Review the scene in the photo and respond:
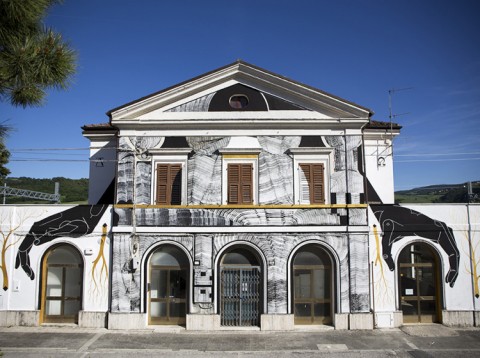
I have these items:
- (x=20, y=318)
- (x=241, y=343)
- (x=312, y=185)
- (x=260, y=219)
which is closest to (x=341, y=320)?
(x=241, y=343)

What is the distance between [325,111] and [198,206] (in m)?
5.92

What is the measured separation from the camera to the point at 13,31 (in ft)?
24.9

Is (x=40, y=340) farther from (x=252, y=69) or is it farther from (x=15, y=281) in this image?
(x=252, y=69)

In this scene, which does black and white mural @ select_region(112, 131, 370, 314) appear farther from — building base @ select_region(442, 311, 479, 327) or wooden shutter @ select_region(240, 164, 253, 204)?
building base @ select_region(442, 311, 479, 327)

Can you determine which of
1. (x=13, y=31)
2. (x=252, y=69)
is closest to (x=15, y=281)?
(x=13, y=31)

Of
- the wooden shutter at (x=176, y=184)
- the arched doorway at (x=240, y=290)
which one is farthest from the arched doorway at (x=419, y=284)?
the wooden shutter at (x=176, y=184)

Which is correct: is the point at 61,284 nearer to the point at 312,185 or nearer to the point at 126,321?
the point at 126,321

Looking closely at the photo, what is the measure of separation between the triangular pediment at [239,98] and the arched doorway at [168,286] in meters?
5.20

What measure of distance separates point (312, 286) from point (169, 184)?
648 cm

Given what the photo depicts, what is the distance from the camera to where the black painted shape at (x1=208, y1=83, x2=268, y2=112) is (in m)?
15.3

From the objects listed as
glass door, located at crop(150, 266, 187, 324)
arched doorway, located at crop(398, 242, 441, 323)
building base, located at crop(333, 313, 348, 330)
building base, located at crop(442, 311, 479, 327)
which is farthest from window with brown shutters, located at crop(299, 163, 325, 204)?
building base, located at crop(442, 311, 479, 327)

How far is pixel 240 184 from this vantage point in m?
15.0

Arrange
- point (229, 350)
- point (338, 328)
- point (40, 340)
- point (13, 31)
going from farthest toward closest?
1. point (338, 328)
2. point (40, 340)
3. point (229, 350)
4. point (13, 31)

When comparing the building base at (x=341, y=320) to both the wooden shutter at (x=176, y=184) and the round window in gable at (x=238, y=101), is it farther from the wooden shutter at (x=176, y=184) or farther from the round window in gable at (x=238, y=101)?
the round window in gable at (x=238, y=101)
